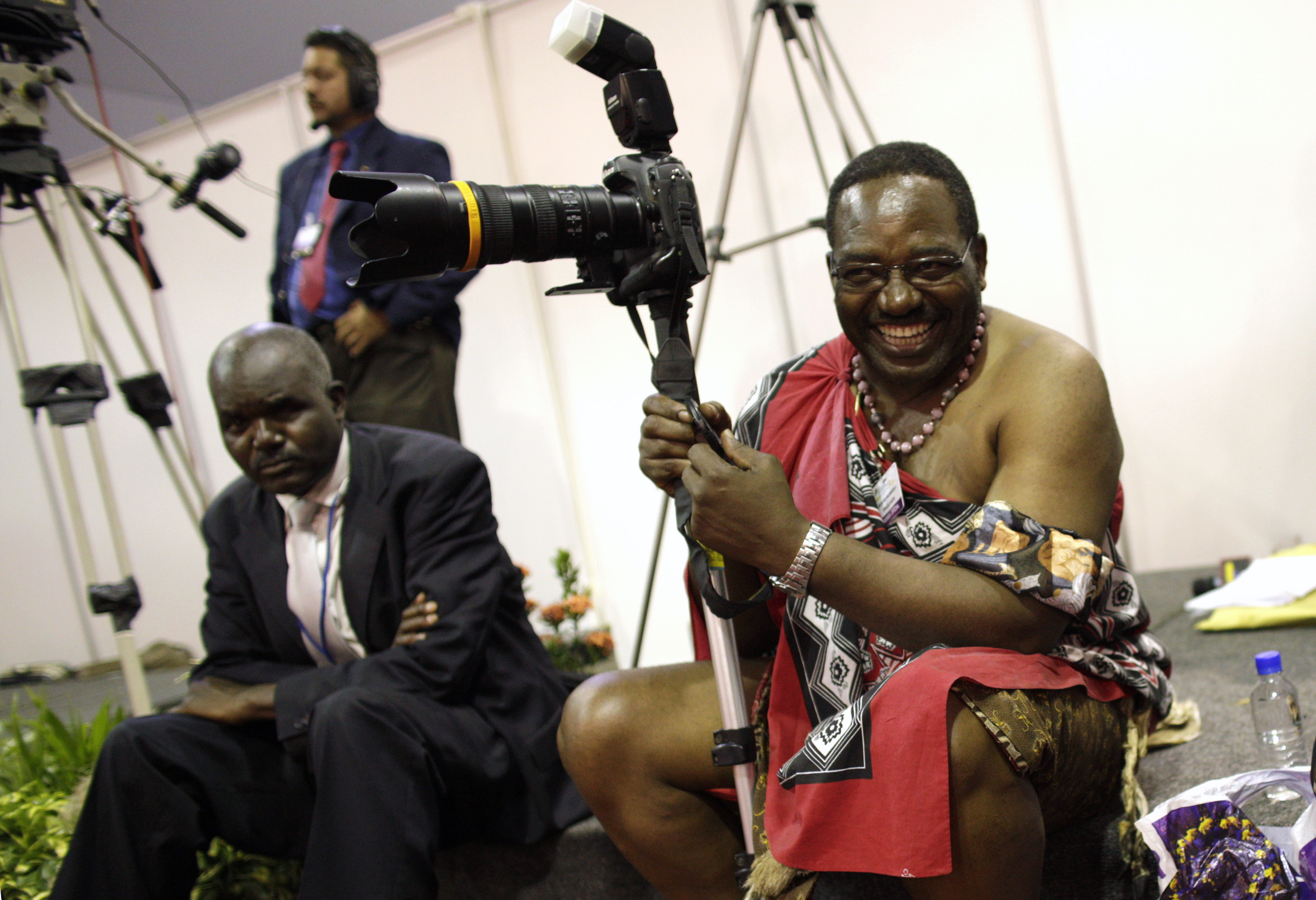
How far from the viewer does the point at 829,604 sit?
51.9 inches

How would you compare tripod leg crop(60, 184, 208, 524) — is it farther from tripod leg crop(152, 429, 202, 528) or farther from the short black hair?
the short black hair

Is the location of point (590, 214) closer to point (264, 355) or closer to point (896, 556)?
point (896, 556)

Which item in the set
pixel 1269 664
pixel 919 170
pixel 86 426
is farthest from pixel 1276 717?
pixel 86 426

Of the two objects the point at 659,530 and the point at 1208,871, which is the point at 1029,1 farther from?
the point at 1208,871

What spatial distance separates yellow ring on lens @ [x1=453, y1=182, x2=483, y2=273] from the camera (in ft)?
3.89

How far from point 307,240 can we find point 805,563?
213 centimetres

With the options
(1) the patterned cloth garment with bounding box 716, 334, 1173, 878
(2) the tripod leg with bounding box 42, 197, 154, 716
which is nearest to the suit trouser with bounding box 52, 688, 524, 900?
(2) the tripod leg with bounding box 42, 197, 154, 716

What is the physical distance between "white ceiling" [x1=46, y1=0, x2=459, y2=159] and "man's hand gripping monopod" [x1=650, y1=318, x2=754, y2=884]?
11.5 feet

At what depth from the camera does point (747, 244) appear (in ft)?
10.2

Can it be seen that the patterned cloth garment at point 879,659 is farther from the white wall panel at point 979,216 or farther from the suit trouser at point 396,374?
the white wall panel at point 979,216

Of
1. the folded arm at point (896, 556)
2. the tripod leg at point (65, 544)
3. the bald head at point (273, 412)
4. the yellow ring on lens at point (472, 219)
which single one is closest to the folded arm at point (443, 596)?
the bald head at point (273, 412)

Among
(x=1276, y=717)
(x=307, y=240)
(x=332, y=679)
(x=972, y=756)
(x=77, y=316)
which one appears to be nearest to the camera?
(x=972, y=756)

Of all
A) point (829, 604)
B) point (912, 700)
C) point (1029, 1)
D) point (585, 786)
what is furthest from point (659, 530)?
point (1029, 1)

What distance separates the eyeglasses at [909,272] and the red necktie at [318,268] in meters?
1.84
